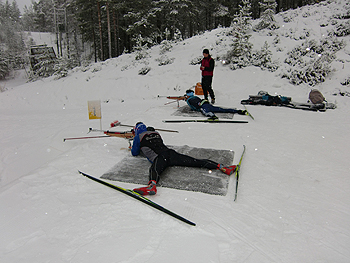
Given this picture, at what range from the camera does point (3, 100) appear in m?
12.8

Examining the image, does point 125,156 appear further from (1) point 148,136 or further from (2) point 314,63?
(2) point 314,63

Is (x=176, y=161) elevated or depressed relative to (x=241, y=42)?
depressed

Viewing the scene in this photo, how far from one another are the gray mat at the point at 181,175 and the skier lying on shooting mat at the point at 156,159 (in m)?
0.10

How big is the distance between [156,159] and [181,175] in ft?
1.56

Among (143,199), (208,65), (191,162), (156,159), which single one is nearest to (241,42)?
(208,65)

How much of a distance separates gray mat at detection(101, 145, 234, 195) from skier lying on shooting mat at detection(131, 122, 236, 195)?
98 mm

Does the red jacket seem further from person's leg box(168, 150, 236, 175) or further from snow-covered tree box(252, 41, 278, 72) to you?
snow-covered tree box(252, 41, 278, 72)

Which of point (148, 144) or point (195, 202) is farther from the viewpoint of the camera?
point (148, 144)

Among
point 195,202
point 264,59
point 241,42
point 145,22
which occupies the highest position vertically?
point 145,22

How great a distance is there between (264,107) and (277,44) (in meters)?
7.20

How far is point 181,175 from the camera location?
3514mm

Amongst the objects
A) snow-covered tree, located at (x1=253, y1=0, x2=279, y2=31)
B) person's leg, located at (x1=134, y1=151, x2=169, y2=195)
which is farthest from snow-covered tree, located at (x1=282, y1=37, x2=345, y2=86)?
person's leg, located at (x1=134, y1=151, x2=169, y2=195)

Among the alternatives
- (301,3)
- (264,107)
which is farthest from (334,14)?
(264,107)

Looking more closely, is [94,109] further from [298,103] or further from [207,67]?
[298,103]
